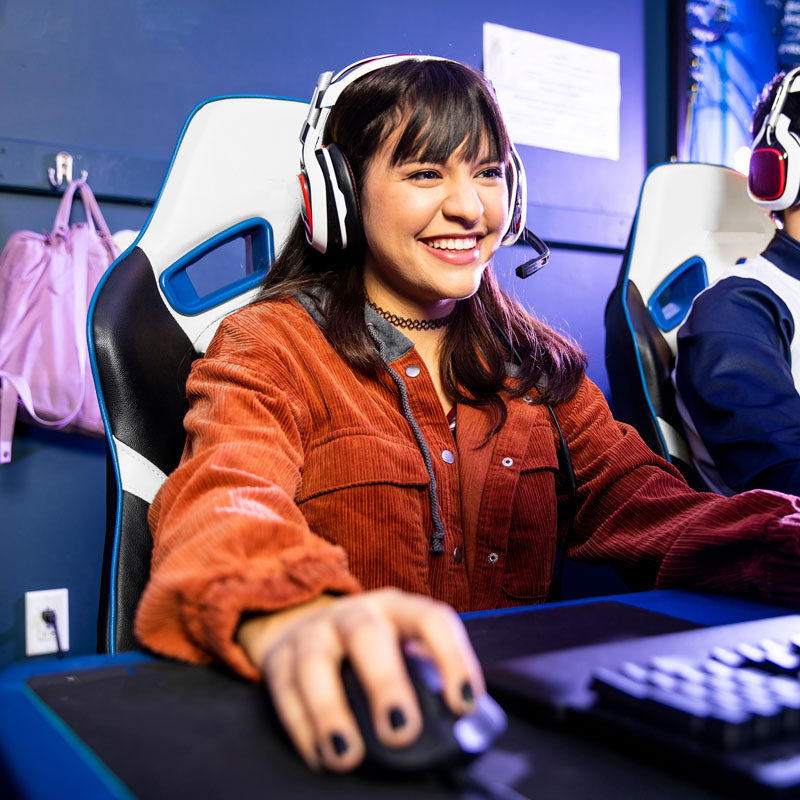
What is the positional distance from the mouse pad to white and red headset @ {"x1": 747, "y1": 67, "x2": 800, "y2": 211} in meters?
1.21

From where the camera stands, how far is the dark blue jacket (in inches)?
50.4

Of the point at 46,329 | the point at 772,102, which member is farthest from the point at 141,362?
the point at 772,102

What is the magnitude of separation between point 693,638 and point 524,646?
0.10 metres

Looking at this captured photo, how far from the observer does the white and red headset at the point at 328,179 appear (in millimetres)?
1017

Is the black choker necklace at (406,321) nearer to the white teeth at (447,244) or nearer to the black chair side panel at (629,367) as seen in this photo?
the white teeth at (447,244)

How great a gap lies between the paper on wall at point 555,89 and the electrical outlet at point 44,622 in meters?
1.49

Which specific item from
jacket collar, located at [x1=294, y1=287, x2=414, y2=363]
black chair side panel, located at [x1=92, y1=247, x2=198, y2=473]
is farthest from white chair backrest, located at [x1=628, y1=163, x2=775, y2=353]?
black chair side panel, located at [x1=92, y1=247, x2=198, y2=473]

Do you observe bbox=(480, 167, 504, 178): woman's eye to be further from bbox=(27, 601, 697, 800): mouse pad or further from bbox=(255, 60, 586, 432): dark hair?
bbox=(27, 601, 697, 800): mouse pad

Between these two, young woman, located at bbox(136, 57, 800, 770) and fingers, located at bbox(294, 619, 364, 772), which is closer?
fingers, located at bbox(294, 619, 364, 772)

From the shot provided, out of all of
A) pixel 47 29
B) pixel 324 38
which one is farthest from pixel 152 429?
pixel 324 38

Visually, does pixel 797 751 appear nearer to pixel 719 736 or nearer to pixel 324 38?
pixel 719 736

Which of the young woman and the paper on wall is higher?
the paper on wall

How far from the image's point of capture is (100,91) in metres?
1.64

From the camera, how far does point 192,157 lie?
110 cm
